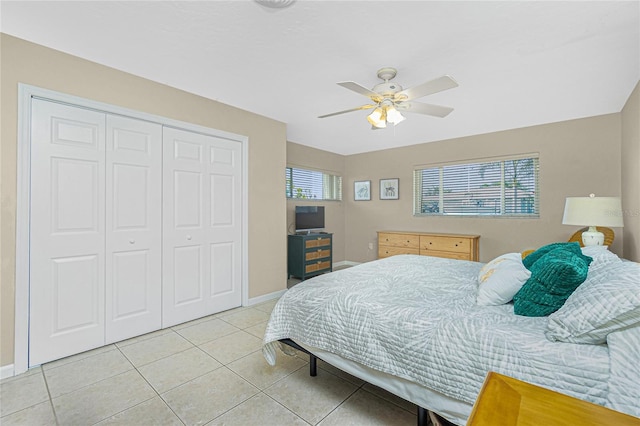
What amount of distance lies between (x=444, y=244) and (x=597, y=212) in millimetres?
1957

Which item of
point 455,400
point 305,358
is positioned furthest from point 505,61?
point 305,358

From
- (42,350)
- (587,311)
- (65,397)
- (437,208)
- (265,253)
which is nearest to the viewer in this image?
(587,311)

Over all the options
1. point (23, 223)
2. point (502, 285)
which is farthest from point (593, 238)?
point (23, 223)

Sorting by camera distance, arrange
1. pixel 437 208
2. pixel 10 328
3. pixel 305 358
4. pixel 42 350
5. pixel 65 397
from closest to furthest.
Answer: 1. pixel 65 397
2. pixel 10 328
3. pixel 42 350
4. pixel 305 358
5. pixel 437 208

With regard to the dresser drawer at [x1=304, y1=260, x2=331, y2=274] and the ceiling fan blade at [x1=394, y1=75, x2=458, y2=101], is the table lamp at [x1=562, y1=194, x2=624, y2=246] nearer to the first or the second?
the ceiling fan blade at [x1=394, y1=75, x2=458, y2=101]

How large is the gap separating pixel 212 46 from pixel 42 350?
274cm

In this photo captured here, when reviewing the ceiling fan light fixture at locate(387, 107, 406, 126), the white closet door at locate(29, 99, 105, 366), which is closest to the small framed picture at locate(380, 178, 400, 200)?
the ceiling fan light fixture at locate(387, 107, 406, 126)

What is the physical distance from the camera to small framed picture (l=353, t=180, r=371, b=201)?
237 inches

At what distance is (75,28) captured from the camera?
2.04 meters

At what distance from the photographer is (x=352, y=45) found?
217 cm

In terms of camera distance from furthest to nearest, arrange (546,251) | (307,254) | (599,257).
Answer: (307,254) < (546,251) < (599,257)

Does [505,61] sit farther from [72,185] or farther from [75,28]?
[72,185]

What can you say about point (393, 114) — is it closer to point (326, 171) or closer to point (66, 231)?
point (66, 231)

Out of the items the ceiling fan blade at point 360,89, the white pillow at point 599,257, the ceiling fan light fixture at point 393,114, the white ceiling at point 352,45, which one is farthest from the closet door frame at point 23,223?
the white pillow at point 599,257
